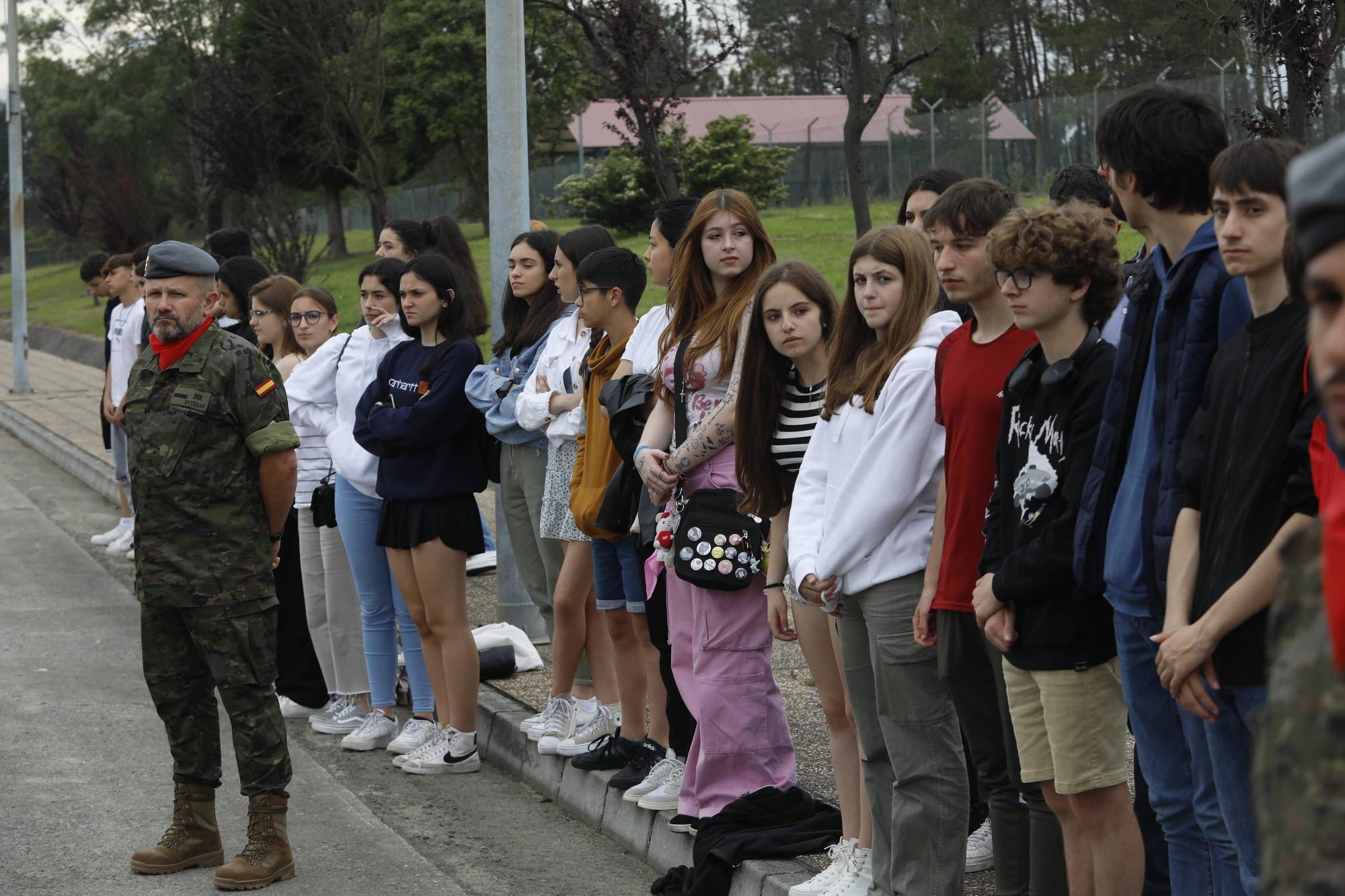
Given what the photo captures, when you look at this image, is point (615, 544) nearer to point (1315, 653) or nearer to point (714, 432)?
point (714, 432)

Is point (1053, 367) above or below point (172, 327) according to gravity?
below

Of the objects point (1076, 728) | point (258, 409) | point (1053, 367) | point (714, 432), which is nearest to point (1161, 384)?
point (1053, 367)

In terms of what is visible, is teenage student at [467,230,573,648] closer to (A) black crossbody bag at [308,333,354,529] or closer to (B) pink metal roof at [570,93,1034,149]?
(A) black crossbody bag at [308,333,354,529]

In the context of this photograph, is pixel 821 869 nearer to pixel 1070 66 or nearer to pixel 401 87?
pixel 401 87

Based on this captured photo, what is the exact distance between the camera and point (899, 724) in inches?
169

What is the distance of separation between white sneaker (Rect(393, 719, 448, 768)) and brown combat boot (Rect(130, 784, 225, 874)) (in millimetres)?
1320

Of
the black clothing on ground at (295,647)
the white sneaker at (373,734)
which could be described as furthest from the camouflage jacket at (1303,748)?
the black clothing on ground at (295,647)

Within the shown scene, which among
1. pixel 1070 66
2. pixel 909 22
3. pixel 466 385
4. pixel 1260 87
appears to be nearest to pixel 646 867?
pixel 466 385

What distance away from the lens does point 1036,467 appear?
12.2 ft

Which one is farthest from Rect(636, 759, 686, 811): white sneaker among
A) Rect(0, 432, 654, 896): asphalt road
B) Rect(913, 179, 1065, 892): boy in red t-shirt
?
Rect(913, 179, 1065, 892): boy in red t-shirt

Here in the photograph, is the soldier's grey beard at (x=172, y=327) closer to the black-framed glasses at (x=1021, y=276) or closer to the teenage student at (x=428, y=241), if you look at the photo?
the teenage student at (x=428, y=241)

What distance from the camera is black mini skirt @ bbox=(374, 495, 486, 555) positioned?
6.68 m

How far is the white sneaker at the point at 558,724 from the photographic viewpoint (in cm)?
656

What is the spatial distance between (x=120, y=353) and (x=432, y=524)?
20.5 feet
